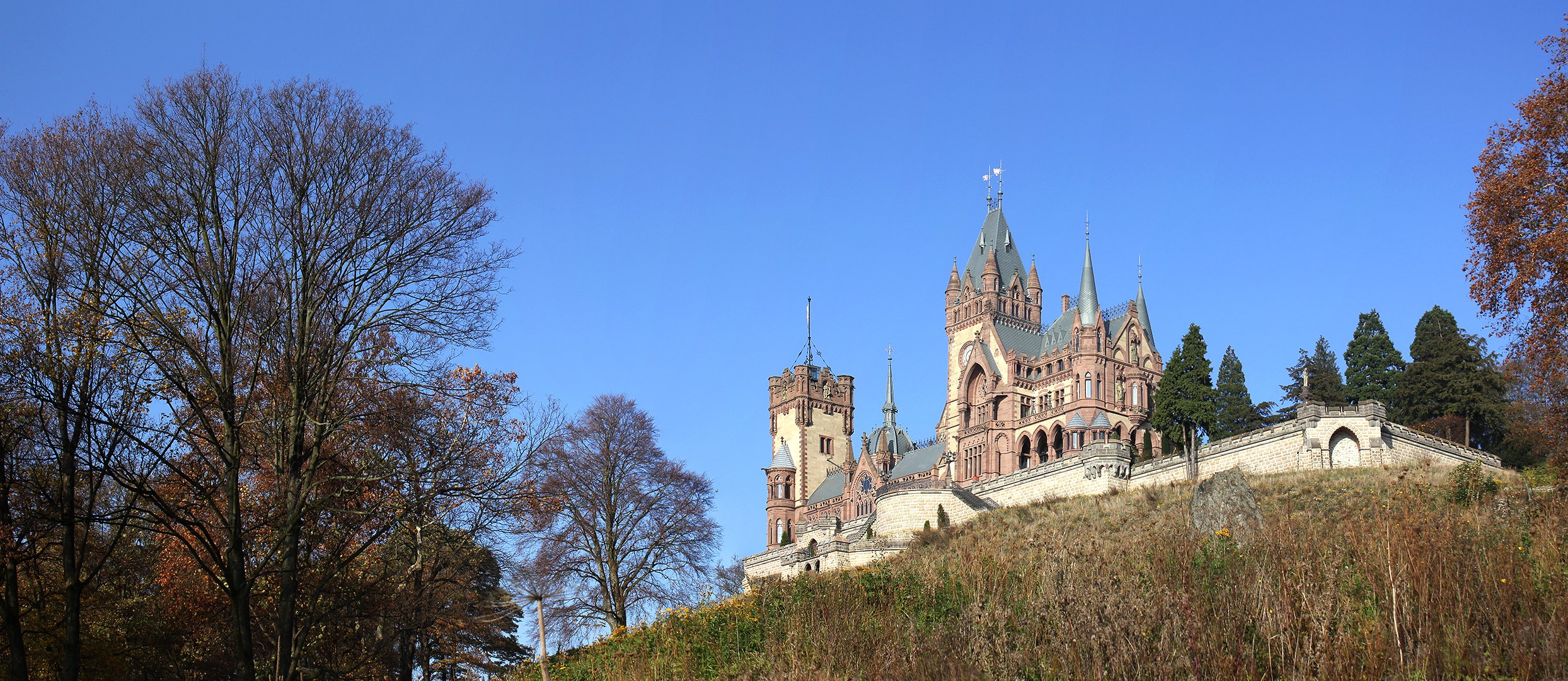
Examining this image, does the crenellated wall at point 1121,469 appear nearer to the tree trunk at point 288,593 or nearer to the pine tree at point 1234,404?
the pine tree at point 1234,404

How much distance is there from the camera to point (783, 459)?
8300cm

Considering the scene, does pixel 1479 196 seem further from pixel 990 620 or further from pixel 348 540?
pixel 348 540

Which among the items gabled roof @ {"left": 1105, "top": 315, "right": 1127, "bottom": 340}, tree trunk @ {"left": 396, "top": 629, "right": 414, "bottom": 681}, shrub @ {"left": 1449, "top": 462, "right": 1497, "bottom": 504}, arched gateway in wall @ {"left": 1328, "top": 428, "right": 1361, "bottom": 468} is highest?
gabled roof @ {"left": 1105, "top": 315, "right": 1127, "bottom": 340}

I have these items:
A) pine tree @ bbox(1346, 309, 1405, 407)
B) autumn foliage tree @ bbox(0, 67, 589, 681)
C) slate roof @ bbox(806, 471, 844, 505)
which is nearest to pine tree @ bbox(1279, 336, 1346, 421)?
pine tree @ bbox(1346, 309, 1405, 407)

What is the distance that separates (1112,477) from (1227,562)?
38783mm

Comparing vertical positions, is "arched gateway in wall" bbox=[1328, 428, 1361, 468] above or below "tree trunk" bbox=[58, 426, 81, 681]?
above

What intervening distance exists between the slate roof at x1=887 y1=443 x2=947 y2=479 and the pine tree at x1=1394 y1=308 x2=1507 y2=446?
81.8 ft

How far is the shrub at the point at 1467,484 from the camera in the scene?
2113cm

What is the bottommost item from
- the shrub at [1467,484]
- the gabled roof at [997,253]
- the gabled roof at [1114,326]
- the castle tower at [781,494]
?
the shrub at [1467,484]

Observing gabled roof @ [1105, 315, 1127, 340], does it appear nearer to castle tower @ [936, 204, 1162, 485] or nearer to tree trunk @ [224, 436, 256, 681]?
castle tower @ [936, 204, 1162, 485]

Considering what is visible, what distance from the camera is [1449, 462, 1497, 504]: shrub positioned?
69.3ft

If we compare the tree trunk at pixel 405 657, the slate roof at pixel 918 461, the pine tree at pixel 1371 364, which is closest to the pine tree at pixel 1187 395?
the pine tree at pixel 1371 364

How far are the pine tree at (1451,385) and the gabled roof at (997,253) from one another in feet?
84.0

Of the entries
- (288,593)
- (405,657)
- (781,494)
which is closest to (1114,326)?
(781,494)
